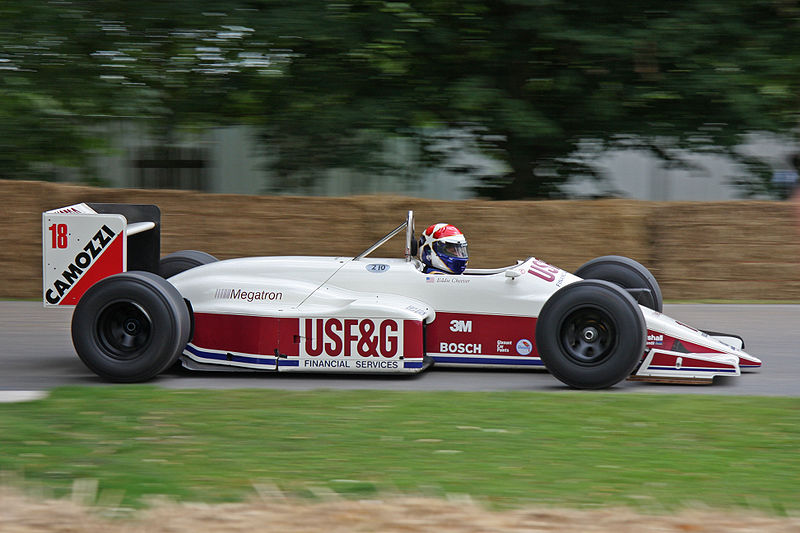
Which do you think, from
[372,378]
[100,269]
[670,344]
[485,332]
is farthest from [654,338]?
[100,269]

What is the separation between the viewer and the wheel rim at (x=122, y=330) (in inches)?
287

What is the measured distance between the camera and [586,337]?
695 centimetres

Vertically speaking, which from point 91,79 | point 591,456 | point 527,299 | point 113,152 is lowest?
point 591,456

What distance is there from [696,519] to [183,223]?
30.6 ft

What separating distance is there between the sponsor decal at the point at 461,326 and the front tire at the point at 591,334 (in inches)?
26.2

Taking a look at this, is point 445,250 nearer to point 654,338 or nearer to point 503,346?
point 503,346

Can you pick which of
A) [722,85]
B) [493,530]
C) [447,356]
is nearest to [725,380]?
[447,356]

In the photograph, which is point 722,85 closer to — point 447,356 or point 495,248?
point 495,248

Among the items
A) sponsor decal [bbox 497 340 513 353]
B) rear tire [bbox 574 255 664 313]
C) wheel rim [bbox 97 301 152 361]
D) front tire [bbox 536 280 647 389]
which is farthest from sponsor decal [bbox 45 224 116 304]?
rear tire [bbox 574 255 664 313]

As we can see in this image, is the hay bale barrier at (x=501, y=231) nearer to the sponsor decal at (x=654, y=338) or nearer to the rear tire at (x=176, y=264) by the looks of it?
the rear tire at (x=176, y=264)

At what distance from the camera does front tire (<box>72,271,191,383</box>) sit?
715 cm

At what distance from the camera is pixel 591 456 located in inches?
202

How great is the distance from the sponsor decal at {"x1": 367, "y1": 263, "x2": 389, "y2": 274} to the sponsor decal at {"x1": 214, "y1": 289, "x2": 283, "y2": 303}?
28.5 inches

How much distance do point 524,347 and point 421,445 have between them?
7.29 feet
